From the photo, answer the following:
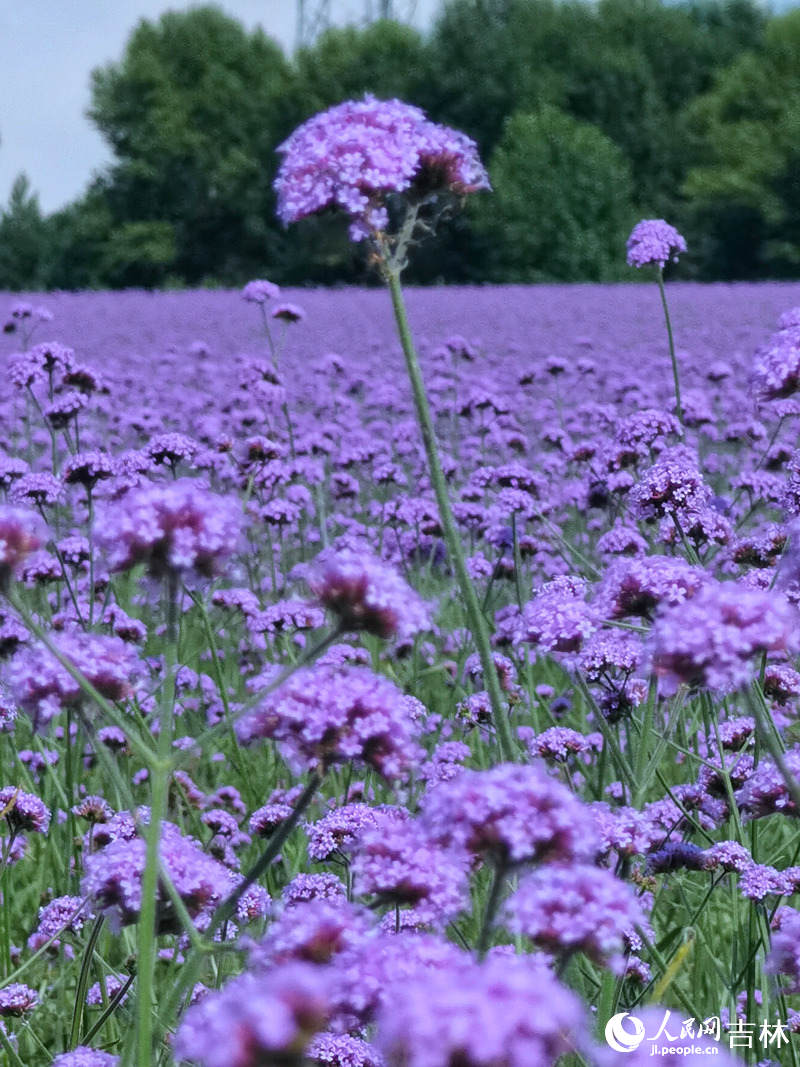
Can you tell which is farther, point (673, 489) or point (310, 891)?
point (673, 489)

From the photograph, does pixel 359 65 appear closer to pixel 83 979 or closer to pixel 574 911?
pixel 83 979

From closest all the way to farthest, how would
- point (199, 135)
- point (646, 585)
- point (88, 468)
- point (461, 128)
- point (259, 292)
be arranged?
point (646, 585)
point (88, 468)
point (259, 292)
point (461, 128)
point (199, 135)

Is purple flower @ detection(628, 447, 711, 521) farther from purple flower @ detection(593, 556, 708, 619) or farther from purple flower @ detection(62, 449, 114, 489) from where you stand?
purple flower @ detection(62, 449, 114, 489)

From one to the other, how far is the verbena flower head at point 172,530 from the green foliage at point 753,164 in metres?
39.2

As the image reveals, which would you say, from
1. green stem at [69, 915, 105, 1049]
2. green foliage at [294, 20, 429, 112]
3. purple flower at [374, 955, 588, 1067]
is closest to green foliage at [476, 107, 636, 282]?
green foliage at [294, 20, 429, 112]

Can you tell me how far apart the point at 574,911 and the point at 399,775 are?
35 cm

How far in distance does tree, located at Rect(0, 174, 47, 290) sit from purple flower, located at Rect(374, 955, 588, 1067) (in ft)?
149

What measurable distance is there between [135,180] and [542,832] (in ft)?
158

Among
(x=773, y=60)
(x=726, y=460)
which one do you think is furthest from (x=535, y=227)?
(x=726, y=460)

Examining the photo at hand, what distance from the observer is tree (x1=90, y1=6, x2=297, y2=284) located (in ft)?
147

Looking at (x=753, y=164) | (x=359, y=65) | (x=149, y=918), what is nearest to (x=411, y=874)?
(x=149, y=918)

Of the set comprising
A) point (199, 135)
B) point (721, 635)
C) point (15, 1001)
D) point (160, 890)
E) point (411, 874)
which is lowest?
point (15, 1001)

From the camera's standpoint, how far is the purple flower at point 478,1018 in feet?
2.62

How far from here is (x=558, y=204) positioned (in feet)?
119
